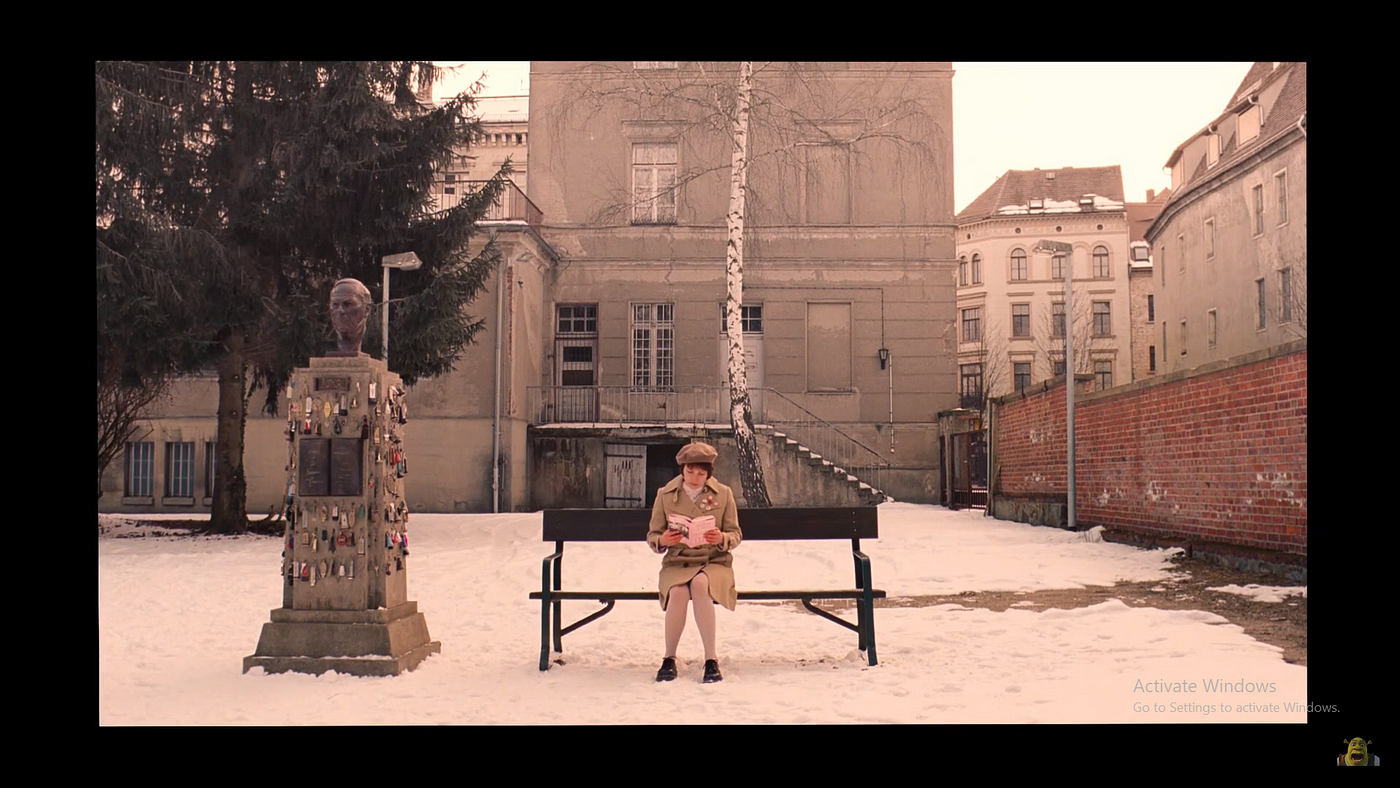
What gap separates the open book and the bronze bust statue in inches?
77.1

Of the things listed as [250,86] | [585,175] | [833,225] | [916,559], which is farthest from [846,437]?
[250,86]

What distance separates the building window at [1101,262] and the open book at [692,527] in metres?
38.1

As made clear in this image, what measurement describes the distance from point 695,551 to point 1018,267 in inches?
1535

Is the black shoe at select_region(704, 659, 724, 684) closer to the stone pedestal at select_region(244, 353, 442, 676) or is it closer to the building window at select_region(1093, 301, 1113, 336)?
the stone pedestal at select_region(244, 353, 442, 676)

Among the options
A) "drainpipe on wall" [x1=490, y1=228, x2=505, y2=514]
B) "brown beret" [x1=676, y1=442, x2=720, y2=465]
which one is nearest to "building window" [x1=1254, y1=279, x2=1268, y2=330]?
"drainpipe on wall" [x1=490, y1=228, x2=505, y2=514]

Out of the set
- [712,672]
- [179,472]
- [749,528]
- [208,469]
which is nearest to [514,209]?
[208,469]

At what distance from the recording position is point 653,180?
72.0 ft

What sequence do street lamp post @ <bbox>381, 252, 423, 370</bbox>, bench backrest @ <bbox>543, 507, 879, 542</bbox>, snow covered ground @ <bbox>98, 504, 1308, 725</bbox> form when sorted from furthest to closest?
street lamp post @ <bbox>381, 252, 423, 370</bbox>
bench backrest @ <bbox>543, 507, 879, 542</bbox>
snow covered ground @ <bbox>98, 504, 1308, 725</bbox>

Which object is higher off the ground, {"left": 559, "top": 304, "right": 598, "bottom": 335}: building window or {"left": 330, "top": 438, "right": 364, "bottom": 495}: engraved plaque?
{"left": 559, "top": 304, "right": 598, "bottom": 335}: building window

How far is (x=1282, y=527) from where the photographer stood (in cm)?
880

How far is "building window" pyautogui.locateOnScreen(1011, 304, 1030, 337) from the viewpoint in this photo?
4272 centimetres

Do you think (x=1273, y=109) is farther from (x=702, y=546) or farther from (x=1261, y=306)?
(x=702, y=546)

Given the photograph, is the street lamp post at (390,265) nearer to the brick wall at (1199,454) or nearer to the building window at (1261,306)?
the brick wall at (1199,454)
